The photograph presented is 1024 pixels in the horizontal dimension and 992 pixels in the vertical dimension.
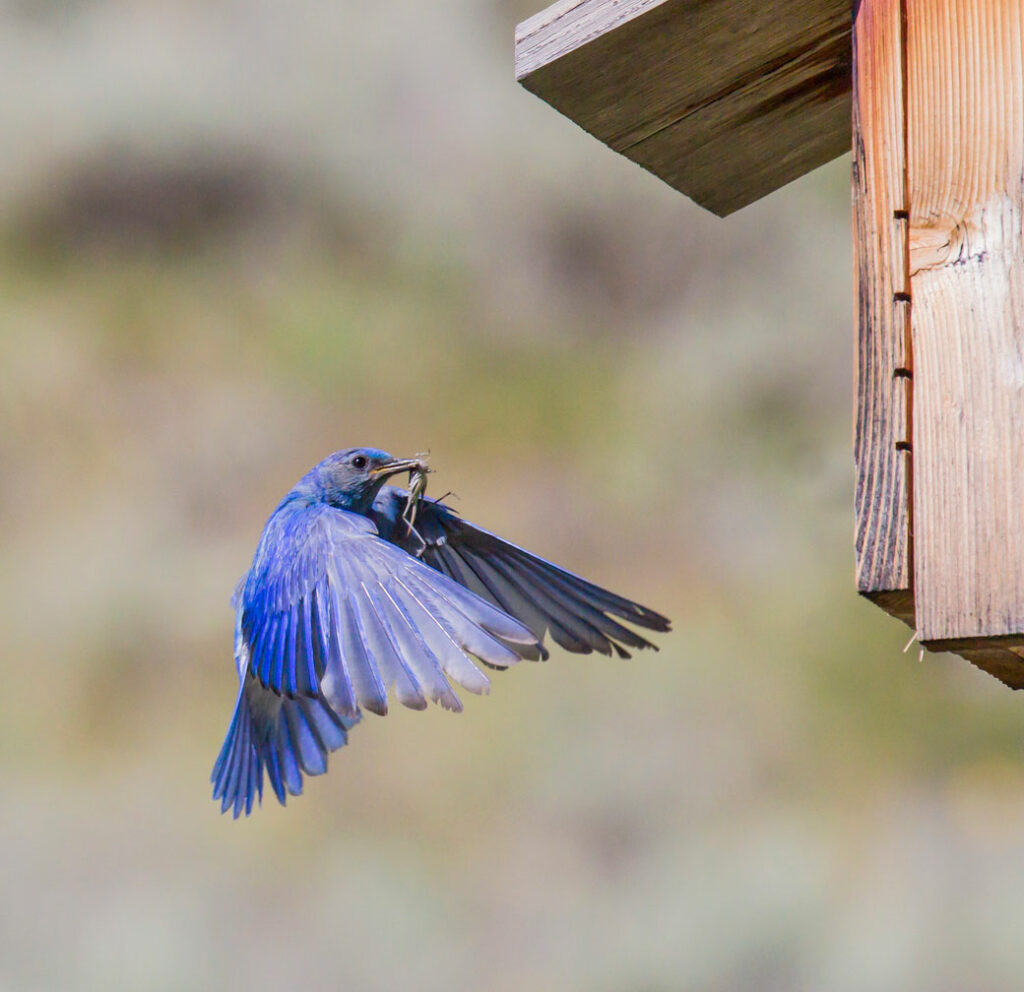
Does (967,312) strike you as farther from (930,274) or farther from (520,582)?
(520,582)

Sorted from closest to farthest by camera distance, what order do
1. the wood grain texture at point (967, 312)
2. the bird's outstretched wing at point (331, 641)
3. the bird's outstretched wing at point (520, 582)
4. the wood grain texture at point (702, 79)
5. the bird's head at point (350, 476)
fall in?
the wood grain texture at point (967, 312) < the bird's outstretched wing at point (331, 641) < the wood grain texture at point (702, 79) < the bird's outstretched wing at point (520, 582) < the bird's head at point (350, 476)

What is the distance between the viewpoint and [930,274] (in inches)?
65.8

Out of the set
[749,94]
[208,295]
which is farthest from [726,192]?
[208,295]

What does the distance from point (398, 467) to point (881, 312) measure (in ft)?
2.86

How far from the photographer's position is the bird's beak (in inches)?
89.5

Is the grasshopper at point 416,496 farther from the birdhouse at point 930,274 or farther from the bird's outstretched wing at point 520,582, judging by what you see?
the birdhouse at point 930,274

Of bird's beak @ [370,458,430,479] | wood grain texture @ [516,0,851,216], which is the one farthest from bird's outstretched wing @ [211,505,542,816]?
wood grain texture @ [516,0,851,216]

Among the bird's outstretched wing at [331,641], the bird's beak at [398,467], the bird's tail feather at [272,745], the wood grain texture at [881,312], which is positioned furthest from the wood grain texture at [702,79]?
the bird's tail feather at [272,745]

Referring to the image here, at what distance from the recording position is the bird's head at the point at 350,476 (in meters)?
2.41

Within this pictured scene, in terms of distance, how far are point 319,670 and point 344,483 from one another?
511 mm

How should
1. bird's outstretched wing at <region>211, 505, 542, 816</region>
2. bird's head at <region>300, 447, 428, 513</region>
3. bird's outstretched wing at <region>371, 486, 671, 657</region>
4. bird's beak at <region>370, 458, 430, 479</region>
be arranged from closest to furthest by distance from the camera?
1. bird's outstretched wing at <region>211, 505, 542, 816</region>
2. bird's outstretched wing at <region>371, 486, 671, 657</region>
3. bird's beak at <region>370, 458, 430, 479</region>
4. bird's head at <region>300, 447, 428, 513</region>

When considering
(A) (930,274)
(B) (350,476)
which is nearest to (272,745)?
(B) (350,476)

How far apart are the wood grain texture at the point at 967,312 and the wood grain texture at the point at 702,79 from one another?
0.25 m

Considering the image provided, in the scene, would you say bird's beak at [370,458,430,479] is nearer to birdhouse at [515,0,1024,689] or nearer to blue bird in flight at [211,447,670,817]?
blue bird in flight at [211,447,670,817]
